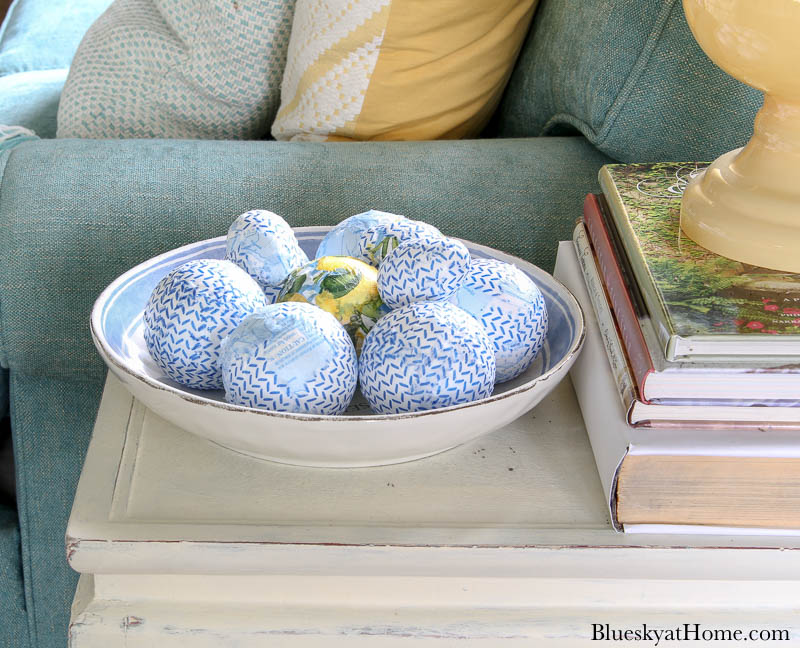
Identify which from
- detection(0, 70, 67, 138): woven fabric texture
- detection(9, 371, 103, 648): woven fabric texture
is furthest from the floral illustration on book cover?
detection(0, 70, 67, 138): woven fabric texture

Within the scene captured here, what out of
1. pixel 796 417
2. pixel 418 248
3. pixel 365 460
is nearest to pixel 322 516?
pixel 365 460

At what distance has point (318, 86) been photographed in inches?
36.7

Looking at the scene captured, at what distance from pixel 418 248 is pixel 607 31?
1.24 feet

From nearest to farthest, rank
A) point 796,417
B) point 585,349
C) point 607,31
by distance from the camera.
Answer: point 796,417, point 585,349, point 607,31

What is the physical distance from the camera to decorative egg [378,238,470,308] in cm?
52

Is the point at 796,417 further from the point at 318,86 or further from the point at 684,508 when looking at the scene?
the point at 318,86

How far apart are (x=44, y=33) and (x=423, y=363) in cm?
152

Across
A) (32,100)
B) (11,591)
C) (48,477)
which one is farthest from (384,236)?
(32,100)

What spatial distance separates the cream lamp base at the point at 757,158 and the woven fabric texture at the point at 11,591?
2.62ft

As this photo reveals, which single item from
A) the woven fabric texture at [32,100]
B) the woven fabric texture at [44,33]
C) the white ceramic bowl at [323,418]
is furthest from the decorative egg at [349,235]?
the woven fabric texture at [44,33]

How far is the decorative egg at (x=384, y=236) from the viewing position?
22.9 inches

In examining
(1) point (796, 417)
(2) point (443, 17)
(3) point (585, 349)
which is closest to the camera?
(1) point (796, 417)

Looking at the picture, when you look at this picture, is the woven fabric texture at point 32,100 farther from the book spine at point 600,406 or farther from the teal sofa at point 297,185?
the book spine at point 600,406

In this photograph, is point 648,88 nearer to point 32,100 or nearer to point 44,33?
point 32,100
